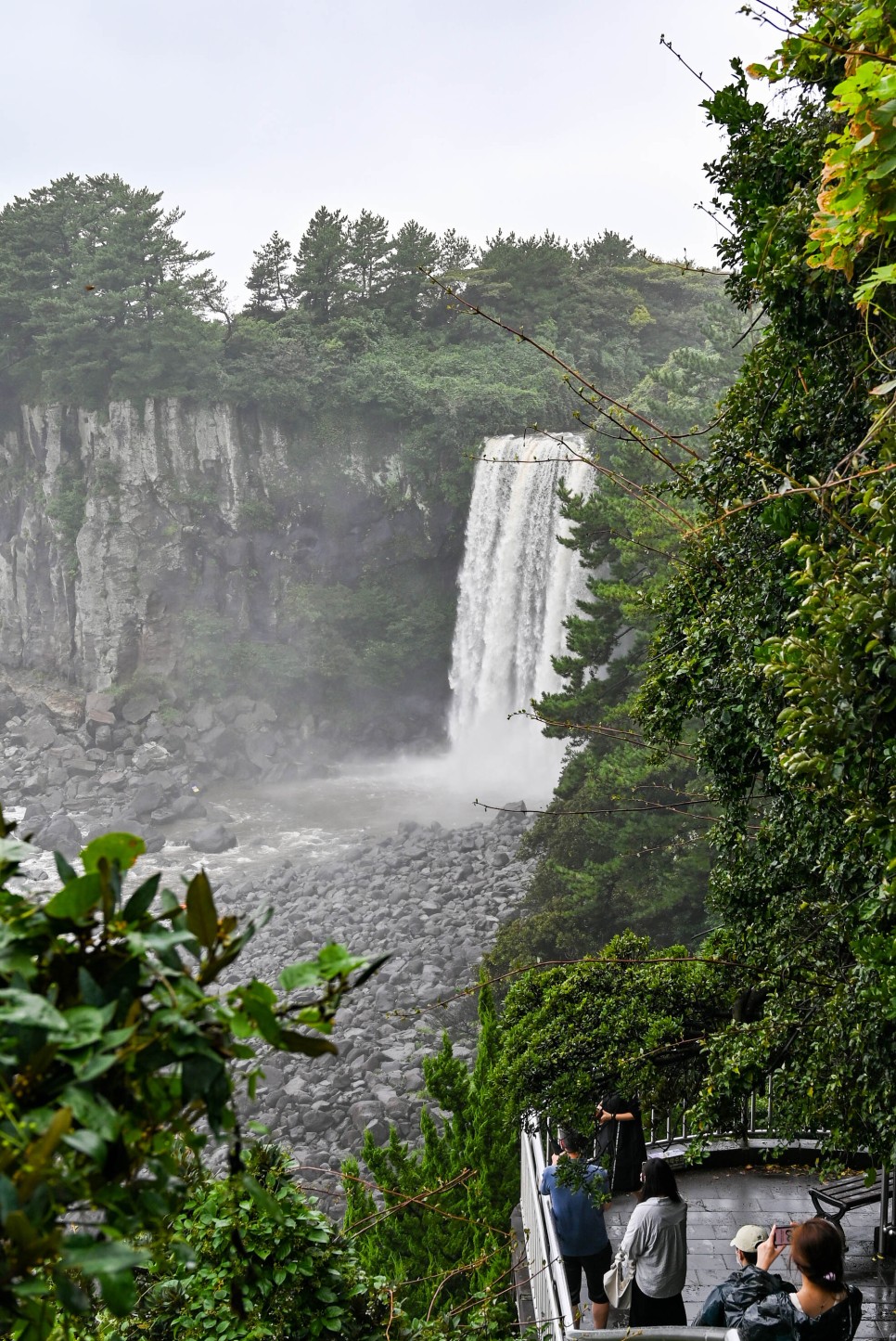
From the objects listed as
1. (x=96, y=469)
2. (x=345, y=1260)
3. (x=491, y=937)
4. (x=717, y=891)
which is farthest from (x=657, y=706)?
(x=96, y=469)

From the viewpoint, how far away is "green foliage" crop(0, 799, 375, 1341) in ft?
2.41

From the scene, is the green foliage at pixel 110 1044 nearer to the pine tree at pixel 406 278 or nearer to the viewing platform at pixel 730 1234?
the viewing platform at pixel 730 1234

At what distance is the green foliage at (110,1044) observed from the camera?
29.0 inches

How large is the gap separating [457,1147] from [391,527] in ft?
69.5

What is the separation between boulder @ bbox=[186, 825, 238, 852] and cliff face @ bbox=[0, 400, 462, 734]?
6525mm

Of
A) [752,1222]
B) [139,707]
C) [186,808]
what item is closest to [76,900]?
[752,1222]

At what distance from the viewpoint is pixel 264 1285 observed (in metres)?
2.66

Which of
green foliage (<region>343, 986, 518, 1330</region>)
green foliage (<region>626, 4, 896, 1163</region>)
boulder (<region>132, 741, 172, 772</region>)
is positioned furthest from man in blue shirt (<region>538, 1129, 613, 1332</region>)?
boulder (<region>132, 741, 172, 772</region>)

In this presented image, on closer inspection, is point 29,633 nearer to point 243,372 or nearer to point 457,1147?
point 243,372

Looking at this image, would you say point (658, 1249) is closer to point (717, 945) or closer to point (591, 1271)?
point (591, 1271)

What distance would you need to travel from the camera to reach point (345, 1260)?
297 centimetres

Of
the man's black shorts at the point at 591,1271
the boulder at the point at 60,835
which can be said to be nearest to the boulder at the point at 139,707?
the boulder at the point at 60,835

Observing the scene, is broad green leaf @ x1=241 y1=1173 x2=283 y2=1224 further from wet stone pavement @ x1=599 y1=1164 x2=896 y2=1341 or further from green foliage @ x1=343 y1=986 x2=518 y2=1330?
green foliage @ x1=343 y1=986 x2=518 y2=1330

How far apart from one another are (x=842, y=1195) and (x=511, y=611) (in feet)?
57.0
